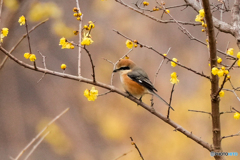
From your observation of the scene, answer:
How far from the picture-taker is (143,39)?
309cm

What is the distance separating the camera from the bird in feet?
6.23

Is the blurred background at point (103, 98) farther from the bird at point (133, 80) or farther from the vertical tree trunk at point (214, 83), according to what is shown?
the vertical tree trunk at point (214, 83)

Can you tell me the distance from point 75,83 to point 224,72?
233cm

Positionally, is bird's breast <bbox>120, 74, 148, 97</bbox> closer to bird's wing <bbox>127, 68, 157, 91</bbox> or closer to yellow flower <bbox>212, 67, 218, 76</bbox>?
bird's wing <bbox>127, 68, 157, 91</bbox>

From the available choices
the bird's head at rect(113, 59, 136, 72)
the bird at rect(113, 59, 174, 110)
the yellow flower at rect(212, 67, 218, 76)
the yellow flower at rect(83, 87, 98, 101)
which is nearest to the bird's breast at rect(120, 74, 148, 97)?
the bird at rect(113, 59, 174, 110)

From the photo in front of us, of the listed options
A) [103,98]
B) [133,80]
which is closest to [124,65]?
[133,80]

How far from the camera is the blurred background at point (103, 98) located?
9.42ft

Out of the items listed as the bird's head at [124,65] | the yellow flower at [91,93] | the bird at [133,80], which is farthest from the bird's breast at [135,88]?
the yellow flower at [91,93]

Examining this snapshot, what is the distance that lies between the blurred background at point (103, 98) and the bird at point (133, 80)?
960 mm

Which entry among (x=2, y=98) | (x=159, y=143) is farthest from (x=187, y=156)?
(x=2, y=98)

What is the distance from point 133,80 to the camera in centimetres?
194

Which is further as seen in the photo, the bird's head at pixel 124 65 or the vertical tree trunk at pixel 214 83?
the bird's head at pixel 124 65

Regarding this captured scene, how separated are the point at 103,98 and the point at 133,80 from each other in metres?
1.29

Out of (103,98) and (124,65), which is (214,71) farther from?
(103,98)
